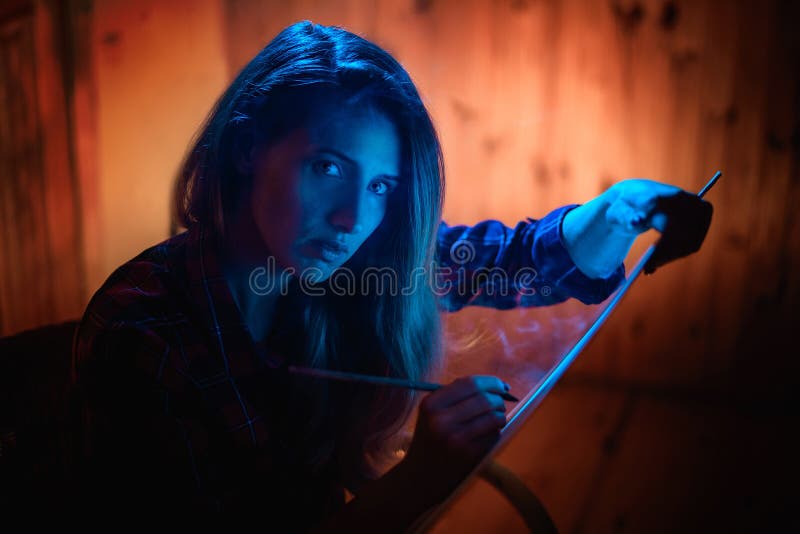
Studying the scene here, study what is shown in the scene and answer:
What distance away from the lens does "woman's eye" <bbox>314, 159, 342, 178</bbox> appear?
45 cm

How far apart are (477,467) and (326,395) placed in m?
0.25

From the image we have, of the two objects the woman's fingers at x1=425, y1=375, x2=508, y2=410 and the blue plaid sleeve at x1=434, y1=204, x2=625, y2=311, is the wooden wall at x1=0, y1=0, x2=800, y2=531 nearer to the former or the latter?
the blue plaid sleeve at x1=434, y1=204, x2=625, y2=311

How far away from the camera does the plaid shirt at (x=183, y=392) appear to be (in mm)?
374

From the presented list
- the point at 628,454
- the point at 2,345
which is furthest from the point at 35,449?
the point at 628,454

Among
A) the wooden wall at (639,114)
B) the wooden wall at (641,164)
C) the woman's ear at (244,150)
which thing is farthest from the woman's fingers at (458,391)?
the wooden wall at (639,114)

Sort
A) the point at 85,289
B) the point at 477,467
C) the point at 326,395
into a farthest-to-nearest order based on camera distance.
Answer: the point at 85,289 < the point at 326,395 < the point at 477,467

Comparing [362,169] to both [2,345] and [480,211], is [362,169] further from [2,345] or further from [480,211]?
[480,211]

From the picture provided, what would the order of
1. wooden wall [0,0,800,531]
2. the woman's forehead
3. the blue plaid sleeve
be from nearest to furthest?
the woman's forehead < the blue plaid sleeve < wooden wall [0,0,800,531]

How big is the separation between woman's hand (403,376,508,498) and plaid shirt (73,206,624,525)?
17cm

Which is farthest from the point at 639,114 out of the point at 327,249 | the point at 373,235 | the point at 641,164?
the point at 327,249

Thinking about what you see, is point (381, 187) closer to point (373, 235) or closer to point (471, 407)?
point (373, 235)

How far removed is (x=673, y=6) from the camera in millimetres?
1411

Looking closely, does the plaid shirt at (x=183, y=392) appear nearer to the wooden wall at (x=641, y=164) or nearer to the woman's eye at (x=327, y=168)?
the woman's eye at (x=327, y=168)

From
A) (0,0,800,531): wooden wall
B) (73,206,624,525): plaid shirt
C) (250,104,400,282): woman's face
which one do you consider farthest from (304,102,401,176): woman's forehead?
(0,0,800,531): wooden wall
